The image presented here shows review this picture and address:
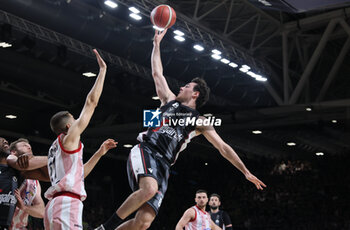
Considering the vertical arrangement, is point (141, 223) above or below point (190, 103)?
below

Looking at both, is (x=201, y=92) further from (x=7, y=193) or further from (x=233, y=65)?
(x=233, y=65)

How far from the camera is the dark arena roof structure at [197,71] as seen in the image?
13.2m

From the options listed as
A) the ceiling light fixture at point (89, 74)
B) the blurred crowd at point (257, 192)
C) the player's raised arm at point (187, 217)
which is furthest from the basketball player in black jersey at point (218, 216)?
the blurred crowd at point (257, 192)

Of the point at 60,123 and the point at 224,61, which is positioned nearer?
the point at 60,123

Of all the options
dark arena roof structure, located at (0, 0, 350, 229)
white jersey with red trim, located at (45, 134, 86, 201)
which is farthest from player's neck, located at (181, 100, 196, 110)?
dark arena roof structure, located at (0, 0, 350, 229)

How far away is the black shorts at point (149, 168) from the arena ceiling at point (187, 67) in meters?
7.47

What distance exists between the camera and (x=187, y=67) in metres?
16.2

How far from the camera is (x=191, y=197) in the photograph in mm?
23219

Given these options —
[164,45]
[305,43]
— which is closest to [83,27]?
[164,45]

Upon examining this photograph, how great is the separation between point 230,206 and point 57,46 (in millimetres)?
11040

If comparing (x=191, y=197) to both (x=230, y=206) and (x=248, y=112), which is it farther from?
(x=248, y=112)

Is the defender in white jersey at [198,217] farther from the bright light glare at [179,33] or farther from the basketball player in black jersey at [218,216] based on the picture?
the bright light glare at [179,33]

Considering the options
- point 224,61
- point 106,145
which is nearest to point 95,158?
point 106,145

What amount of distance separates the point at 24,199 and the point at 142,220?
1874mm
